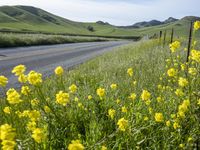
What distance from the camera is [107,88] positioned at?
6.33 metres

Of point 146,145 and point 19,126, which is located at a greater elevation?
point 19,126

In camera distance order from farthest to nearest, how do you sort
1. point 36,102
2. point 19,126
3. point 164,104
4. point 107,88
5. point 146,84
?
point 146,84 < point 107,88 < point 164,104 < point 36,102 < point 19,126

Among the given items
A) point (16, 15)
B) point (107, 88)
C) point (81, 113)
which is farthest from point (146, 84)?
point (16, 15)

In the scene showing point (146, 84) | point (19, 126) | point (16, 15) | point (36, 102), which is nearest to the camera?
→ point (19, 126)

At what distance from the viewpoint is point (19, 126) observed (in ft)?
12.3

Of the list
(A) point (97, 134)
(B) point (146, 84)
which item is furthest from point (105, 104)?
(B) point (146, 84)

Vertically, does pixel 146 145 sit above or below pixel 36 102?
below

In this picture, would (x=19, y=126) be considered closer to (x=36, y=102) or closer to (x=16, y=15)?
(x=36, y=102)

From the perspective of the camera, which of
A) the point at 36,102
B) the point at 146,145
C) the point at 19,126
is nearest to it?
the point at 19,126

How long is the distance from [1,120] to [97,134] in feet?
4.66

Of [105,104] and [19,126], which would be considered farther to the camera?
[105,104]

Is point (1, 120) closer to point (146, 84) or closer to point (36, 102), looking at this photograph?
point (36, 102)

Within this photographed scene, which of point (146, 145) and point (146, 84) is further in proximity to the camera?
point (146, 84)

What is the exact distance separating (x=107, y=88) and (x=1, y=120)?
2.10 m
